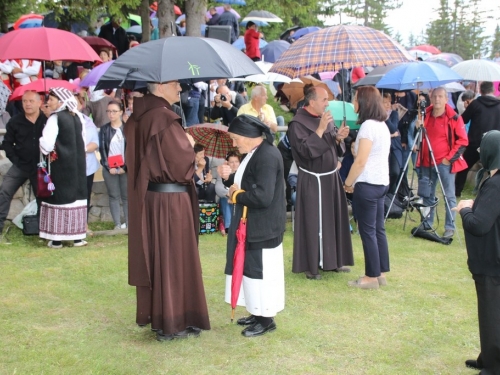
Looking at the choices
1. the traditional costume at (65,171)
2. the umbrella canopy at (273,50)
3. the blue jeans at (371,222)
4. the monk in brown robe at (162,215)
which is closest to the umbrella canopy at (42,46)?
the traditional costume at (65,171)

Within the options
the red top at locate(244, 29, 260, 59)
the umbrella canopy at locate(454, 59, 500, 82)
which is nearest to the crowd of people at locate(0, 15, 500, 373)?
the umbrella canopy at locate(454, 59, 500, 82)

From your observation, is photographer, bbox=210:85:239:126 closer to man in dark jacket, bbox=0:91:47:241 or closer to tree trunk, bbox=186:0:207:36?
tree trunk, bbox=186:0:207:36

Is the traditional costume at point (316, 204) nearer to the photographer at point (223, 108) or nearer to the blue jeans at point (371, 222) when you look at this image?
the blue jeans at point (371, 222)

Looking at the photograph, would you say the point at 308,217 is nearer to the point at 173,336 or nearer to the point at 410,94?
the point at 173,336

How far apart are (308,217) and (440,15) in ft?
168

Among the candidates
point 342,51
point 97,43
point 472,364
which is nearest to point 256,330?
point 472,364

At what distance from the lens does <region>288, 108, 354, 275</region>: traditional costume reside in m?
7.05

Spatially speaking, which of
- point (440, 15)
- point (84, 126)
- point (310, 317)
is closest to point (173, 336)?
point (310, 317)

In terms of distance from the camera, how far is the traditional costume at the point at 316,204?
23.1ft

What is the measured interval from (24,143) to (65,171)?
78 centimetres

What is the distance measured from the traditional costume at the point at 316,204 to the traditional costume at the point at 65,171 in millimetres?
2893

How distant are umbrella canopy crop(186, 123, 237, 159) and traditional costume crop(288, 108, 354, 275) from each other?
29.3 inches

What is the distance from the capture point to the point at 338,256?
7.28 m

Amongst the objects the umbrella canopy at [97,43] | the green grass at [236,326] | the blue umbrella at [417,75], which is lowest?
the green grass at [236,326]
